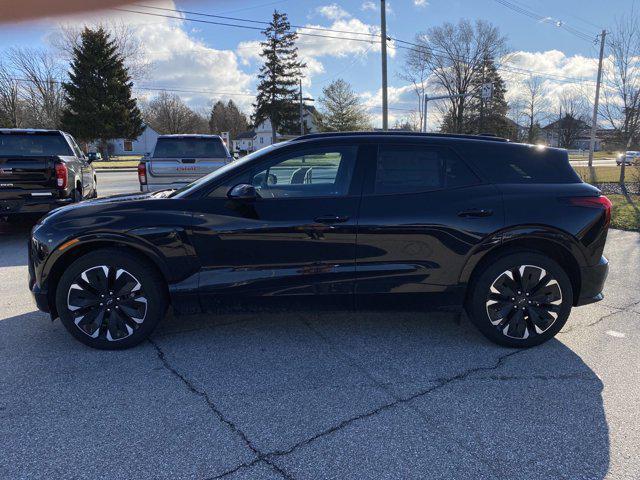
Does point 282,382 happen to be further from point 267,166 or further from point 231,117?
point 231,117

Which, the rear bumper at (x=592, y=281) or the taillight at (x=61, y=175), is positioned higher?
the taillight at (x=61, y=175)

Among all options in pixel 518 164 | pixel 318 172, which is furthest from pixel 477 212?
pixel 318 172

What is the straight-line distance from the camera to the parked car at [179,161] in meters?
9.02

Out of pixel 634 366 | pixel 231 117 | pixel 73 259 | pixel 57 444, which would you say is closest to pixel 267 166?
pixel 73 259

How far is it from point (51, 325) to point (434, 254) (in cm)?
349

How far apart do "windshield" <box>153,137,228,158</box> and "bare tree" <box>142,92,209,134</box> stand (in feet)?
221

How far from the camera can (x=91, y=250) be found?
361 centimetres

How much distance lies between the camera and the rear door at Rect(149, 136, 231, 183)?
9.04m

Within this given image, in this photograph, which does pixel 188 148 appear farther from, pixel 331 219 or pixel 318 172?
pixel 331 219

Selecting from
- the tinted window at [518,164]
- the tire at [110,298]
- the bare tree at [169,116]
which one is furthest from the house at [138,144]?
the tinted window at [518,164]

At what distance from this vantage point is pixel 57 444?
250 centimetres

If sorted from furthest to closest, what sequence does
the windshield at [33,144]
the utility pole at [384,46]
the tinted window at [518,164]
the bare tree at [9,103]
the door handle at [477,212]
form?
1. the bare tree at [9,103]
2. the utility pole at [384,46]
3. the windshield at [33,144]
4. the tinted window at [518,164]
5. the door handle at [477,212]

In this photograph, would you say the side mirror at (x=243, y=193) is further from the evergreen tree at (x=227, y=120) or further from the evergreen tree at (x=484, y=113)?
the evergreen tree at (x=227, y=120)

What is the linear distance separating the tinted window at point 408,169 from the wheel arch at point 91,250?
1839 mm
